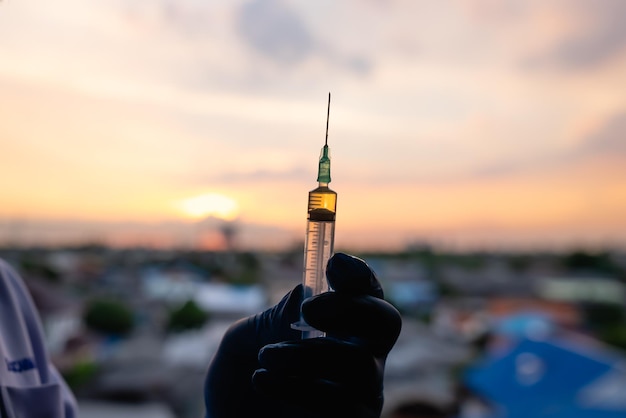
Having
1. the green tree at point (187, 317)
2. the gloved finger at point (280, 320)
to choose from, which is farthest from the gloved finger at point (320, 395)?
the green tree at point (187, 317)

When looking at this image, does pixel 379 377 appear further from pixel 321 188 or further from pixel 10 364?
pixel 10 364

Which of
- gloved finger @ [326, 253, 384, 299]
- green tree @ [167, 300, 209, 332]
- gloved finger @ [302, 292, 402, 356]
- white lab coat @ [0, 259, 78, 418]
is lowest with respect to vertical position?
green tree @ [167, 300, 209, 332]

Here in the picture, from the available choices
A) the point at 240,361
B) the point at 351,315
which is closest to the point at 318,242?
the point at 351,315

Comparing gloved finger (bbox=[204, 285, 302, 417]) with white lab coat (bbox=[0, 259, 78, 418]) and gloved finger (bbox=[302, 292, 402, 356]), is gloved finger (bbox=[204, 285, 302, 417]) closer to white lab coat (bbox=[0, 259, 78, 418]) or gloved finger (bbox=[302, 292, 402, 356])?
gloved finger (bbox=[302, 292, 402, 356])

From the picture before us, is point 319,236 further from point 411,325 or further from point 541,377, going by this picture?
point 411,325

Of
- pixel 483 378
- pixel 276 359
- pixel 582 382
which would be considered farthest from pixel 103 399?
pixel 276 359

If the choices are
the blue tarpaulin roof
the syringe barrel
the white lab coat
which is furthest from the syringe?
the blue tarpaulin roof
